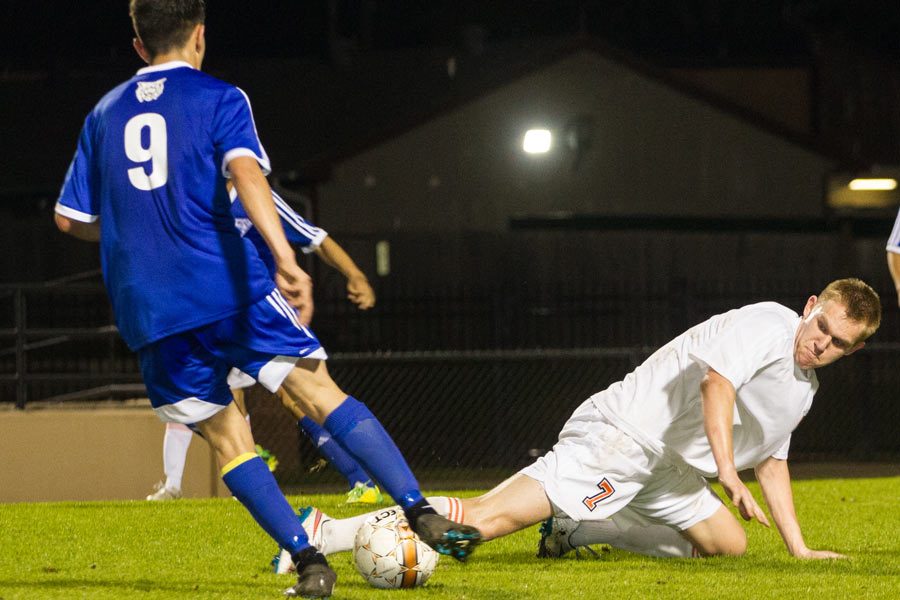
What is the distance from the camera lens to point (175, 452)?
10.6m

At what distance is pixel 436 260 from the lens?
2344cm

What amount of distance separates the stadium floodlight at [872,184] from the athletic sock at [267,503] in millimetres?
20086

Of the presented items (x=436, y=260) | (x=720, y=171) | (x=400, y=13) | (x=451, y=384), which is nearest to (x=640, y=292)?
(x=451, y=384)

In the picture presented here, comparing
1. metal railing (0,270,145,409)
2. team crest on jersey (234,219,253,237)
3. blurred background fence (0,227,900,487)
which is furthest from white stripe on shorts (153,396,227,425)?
blurred background fence (0,227,900,487)

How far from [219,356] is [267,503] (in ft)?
1.80

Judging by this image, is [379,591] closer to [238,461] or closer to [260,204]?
[238,461]

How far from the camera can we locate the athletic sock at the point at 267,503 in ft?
16.1

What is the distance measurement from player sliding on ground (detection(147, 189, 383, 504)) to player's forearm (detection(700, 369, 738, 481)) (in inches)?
56.8

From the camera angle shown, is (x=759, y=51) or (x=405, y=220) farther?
(x=759, y=51)

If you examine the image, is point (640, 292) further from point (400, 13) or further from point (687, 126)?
point (400, 13)

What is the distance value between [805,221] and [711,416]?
66.5 feet

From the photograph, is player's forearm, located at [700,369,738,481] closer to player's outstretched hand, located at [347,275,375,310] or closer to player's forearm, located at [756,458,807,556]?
player's forearm, located at [756,458,807,556]

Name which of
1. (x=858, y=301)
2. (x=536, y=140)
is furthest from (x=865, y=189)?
(x=858, y=301)

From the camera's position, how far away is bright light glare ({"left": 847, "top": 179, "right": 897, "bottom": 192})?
920 inches
